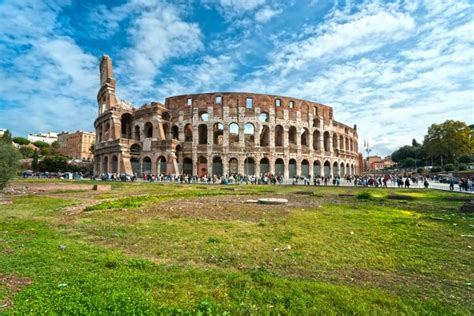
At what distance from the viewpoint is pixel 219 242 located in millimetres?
→ 6484

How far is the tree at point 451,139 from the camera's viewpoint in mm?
51312

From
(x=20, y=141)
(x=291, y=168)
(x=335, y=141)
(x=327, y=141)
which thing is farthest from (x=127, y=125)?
(x=20, y=141)

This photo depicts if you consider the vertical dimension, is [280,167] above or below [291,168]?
above

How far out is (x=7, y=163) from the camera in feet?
55.3

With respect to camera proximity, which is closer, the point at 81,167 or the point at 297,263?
the point at 297,263

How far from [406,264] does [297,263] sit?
2103 mm

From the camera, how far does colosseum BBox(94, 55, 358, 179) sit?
3991 cm

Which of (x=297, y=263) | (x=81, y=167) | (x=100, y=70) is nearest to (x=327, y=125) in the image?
(x=100, y=70)

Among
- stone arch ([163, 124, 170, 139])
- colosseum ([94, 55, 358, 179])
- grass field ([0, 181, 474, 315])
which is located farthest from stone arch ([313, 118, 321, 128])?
grass field ([0, 181, 474, 315])

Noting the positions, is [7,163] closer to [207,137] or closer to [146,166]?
[146,166]

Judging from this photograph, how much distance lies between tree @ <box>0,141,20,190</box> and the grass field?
10.3m

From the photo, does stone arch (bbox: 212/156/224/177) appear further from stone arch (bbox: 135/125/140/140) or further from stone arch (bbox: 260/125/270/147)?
stone arch (bbox: 135/125/140/140)

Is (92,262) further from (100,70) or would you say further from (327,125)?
(100,70)

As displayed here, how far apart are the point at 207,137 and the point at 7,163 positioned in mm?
28026
